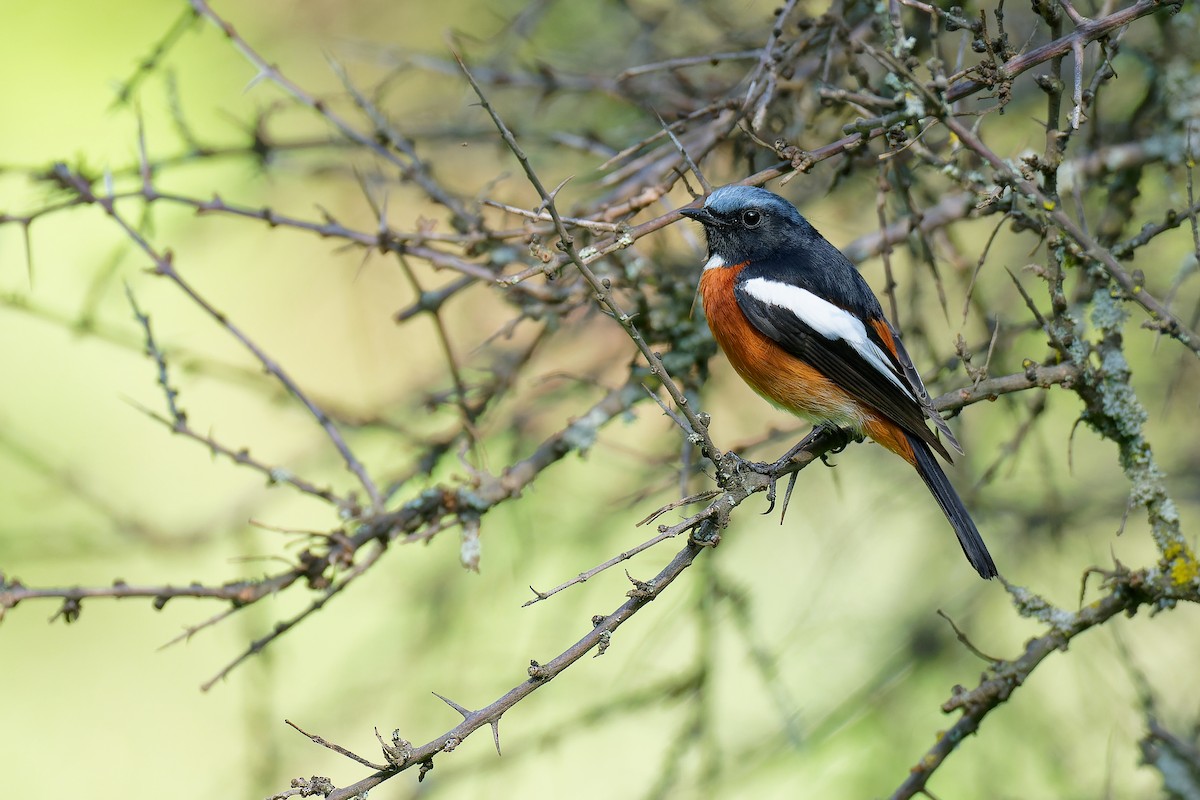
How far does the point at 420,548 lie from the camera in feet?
18.2

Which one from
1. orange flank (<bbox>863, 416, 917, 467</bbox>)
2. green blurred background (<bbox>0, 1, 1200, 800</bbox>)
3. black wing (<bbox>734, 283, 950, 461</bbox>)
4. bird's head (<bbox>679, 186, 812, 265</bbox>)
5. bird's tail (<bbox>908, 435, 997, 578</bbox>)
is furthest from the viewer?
green blurred background (<bbox>0, 1, 1200, 800</bbox>)

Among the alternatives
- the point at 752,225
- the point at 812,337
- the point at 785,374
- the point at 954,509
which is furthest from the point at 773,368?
the point at 954,509

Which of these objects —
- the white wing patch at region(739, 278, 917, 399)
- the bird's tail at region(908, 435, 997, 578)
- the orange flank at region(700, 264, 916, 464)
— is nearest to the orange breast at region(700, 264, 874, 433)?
the orange flank at region(700, 264, 916, 464)

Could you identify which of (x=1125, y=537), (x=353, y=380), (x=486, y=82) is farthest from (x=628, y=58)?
(x=1125, y=537)

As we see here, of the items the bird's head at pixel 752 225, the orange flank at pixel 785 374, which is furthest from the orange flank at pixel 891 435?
the bird's head at pixel 752 225

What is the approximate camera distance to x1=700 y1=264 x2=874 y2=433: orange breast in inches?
143

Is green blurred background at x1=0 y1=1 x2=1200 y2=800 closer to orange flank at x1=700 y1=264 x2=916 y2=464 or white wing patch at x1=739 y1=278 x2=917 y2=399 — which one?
orange flank at x1=700 y1=264 x2=916 y2=464

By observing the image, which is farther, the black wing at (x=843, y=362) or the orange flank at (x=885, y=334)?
the orange flank at (x=885, y=334)

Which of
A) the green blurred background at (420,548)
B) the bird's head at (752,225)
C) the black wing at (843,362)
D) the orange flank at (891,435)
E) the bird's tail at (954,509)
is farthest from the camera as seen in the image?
the green blurred background at (420,548)

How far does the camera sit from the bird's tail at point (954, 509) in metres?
3.26

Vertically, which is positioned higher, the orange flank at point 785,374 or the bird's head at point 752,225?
the bird's head at point 752,225

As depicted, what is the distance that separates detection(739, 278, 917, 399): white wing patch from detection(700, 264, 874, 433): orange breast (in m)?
0.11

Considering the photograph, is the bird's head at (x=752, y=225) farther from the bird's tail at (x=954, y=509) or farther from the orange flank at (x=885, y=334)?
the bird's tail at (x=954, y=509)

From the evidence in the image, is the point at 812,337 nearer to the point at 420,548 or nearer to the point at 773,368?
the point at 773,368
